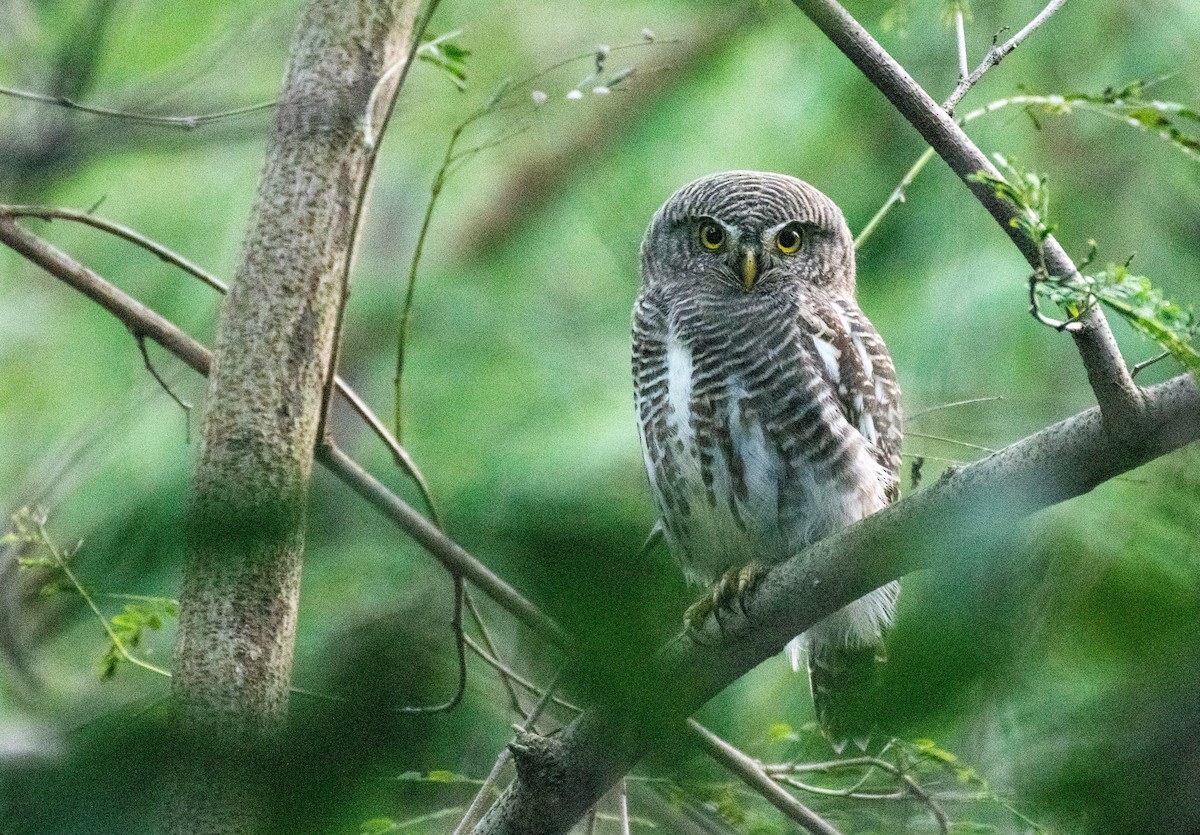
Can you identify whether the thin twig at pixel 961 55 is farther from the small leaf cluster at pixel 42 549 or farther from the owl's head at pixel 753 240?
the small leaf cluster at pixel 42 549

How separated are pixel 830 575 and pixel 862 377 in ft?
4.79

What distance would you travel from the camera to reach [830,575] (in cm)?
185

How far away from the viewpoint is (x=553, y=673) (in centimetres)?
73

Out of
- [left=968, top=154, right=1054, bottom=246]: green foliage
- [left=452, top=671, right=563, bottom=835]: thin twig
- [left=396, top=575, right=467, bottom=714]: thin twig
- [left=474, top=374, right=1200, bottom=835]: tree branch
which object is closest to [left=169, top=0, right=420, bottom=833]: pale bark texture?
[left=452, top=671, right=563, bottom=835]: thin twig

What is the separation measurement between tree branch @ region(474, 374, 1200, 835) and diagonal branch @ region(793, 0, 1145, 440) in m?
0.03

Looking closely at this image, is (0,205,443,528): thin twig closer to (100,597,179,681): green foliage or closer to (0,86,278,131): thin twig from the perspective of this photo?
(0,86,278,131): thin twig

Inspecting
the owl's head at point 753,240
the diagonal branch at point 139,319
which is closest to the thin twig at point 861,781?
the diagonal branch at point 139,319

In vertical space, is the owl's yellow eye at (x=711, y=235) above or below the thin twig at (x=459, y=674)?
above

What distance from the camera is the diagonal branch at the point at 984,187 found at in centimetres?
150

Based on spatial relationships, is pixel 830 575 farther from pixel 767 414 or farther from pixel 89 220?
pixel 89 220

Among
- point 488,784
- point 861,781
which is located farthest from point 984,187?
point 488,784

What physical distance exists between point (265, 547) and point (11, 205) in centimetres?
252

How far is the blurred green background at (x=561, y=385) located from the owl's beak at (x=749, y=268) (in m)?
0.56

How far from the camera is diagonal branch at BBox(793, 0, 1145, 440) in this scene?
1.50 meters
